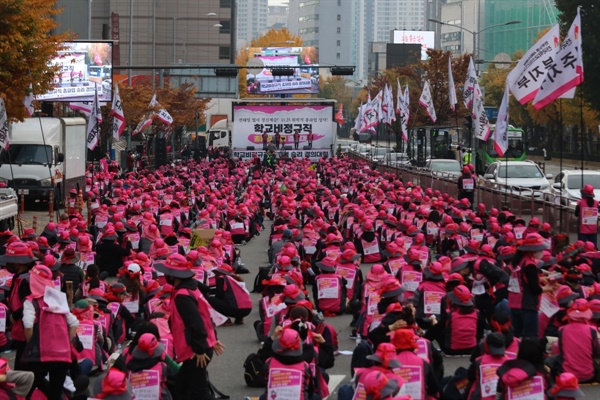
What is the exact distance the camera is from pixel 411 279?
16.9 meters

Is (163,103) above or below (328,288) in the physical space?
above

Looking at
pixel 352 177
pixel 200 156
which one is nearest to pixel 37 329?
pixel 352 177

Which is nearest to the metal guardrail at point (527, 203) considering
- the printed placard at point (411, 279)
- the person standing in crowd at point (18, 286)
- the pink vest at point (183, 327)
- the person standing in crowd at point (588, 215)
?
the person standing in crowd at point (588, 215)

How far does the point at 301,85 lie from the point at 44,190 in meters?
59.0

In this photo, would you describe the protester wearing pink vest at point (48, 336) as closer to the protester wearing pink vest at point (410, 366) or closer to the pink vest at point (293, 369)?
the pink vest at point (293, 369)

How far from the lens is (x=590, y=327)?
12836mm

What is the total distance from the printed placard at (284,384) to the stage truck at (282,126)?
52370 mm

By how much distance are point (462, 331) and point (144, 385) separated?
5.08 m

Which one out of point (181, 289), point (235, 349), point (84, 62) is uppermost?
point (84, 62)

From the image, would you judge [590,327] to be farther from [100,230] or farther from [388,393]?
[100,230]

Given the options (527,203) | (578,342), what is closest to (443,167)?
(527,203)

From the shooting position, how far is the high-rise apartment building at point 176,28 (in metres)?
119

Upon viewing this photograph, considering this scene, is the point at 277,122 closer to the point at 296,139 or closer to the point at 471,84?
the point at 296,139

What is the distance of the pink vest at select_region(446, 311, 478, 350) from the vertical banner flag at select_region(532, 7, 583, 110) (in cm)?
1053
